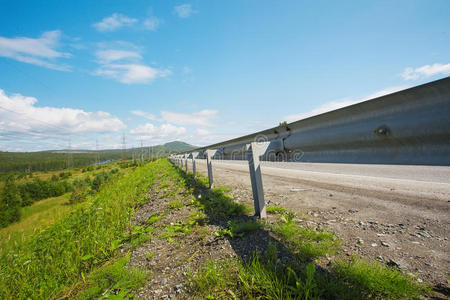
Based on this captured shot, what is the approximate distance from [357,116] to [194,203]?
3.36 m

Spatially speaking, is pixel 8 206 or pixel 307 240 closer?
pixel 307 240

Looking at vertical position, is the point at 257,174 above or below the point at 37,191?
above

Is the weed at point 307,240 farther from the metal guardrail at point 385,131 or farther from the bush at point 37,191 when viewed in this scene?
the bush at point 37,191

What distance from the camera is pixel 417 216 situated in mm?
2773

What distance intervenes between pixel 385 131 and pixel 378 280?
1191mm

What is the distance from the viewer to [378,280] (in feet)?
4.75

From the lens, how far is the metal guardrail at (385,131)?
3.45 feet

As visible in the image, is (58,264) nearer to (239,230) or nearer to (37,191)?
(239,230)

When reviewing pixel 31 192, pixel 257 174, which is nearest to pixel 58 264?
pixel 257 174

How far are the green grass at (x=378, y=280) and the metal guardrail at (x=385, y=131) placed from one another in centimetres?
95

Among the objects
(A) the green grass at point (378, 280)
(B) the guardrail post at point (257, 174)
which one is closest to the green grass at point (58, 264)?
(B) the guardrail post at point (257, 174)

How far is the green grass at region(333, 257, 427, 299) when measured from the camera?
138 cm

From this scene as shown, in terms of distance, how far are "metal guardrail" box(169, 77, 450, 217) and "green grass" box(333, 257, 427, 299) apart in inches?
37.3

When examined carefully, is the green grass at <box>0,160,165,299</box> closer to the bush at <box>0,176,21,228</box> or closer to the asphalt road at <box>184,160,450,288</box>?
the asphalt road at <box>184,160,450,288</box>
